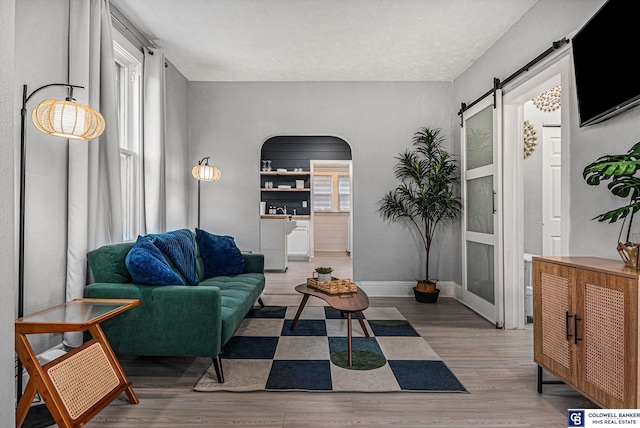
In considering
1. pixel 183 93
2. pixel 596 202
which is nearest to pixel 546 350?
pixel 596 202

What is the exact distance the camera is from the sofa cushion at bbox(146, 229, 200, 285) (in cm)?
297

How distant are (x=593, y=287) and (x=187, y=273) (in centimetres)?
274

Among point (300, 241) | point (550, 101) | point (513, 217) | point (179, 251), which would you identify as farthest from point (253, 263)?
point (300, 241)

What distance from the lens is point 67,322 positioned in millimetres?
1748

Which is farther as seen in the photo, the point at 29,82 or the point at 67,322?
the point at 29,82

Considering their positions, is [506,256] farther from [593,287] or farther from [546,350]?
[593,287]

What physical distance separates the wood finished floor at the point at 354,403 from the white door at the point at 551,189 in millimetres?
1760

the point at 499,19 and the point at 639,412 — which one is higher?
the point at 499,19

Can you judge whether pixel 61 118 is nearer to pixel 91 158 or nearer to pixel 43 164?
pixel 43 164

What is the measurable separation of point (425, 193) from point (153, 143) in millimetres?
3094

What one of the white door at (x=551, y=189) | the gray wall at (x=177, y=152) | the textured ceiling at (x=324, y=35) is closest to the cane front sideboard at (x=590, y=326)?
the white door at (x=551, y=189)

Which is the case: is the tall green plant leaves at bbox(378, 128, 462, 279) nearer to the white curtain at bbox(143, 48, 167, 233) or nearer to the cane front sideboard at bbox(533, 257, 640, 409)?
the cane front sideboard at bbox(533, 257, 640, 409)

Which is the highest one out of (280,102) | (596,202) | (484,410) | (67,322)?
(280,102)

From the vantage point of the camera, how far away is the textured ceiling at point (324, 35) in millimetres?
3098
